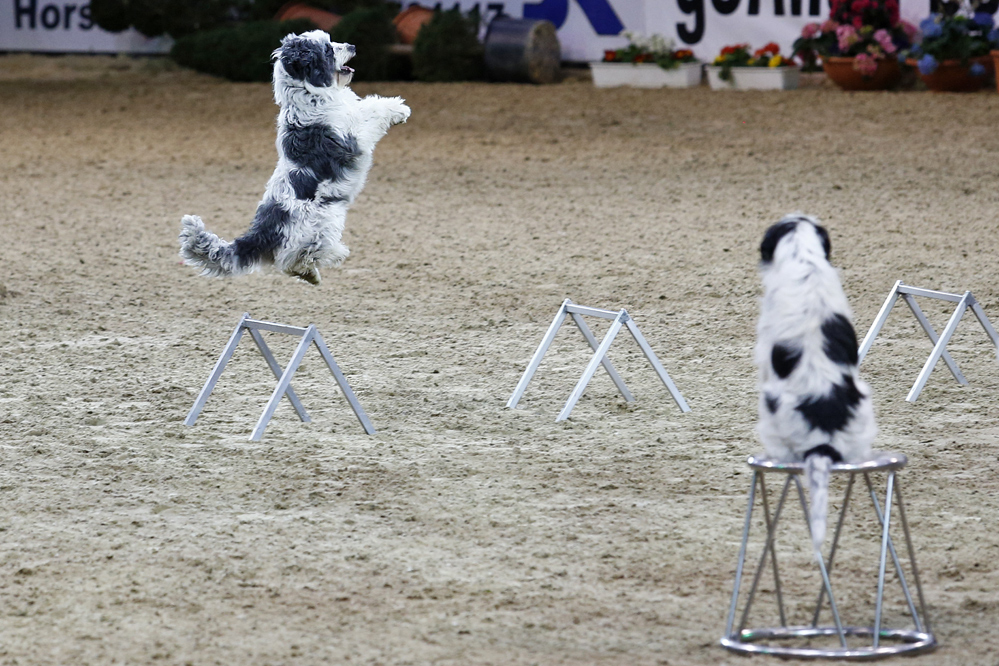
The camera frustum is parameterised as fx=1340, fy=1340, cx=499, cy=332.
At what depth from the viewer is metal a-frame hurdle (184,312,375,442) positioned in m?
5.96

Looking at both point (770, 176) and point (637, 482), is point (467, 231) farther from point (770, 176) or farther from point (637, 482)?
point (637, 482)

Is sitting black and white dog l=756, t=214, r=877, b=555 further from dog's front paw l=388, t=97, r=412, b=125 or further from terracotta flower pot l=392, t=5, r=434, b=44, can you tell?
terracotta flower pot l=392, t=5, r=434, b=44

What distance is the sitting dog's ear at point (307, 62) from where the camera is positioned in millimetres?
5223

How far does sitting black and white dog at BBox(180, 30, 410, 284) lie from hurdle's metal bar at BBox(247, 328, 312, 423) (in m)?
0.78

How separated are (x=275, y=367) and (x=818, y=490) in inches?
129

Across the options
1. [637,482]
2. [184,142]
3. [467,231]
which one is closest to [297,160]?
[637,482]

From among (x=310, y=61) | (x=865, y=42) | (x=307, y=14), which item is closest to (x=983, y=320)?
(x=310, y=61)

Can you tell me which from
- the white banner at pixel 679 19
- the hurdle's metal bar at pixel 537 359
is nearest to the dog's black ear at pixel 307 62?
the hurdle's metal bar at pixel 537 359

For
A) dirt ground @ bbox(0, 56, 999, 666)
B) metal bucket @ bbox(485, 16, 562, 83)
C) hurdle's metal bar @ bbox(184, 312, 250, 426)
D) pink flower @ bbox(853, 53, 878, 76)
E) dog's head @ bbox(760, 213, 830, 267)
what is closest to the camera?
dog's head @ bbox(760, 213, 830, 267)

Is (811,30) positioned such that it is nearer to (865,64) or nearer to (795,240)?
(865,64)

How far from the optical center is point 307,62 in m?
5.22

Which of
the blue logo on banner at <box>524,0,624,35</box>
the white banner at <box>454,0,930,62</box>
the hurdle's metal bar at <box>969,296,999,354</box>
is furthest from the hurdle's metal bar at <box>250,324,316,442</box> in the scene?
the blue logo on banner at <box>524,0,624,35</box>

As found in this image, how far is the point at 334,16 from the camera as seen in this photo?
64.6ft

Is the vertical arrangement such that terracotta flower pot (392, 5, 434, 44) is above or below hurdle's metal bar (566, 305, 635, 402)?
below
